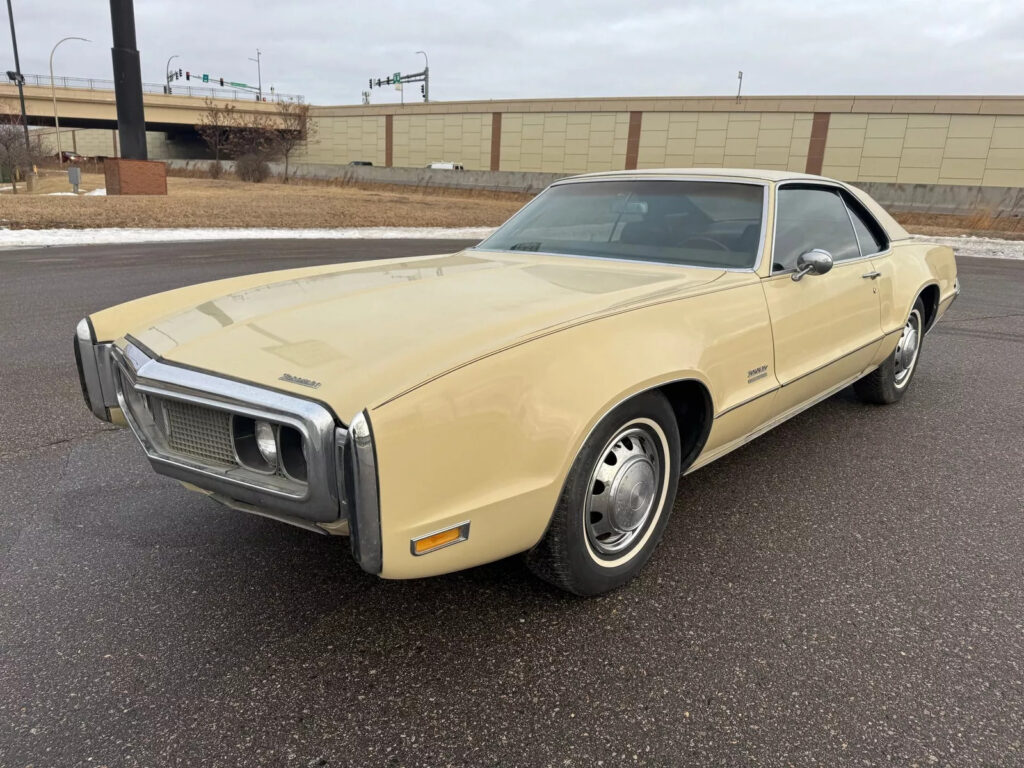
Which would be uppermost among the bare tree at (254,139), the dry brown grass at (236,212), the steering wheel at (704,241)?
the bare tree at (254,139)

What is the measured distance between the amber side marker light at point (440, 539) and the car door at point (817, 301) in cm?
168

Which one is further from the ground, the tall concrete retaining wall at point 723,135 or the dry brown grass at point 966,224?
the tall concrete retaining wall at point 723,135

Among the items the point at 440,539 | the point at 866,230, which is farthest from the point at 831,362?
the point at 440,539

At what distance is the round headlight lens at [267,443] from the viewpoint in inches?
79.9

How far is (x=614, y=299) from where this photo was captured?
8.23 feet

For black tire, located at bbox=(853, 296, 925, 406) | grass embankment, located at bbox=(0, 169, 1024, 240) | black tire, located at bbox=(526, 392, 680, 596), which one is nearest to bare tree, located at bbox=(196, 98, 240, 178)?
grass embankment, located at bbox=(0, 169, 1024, 240)

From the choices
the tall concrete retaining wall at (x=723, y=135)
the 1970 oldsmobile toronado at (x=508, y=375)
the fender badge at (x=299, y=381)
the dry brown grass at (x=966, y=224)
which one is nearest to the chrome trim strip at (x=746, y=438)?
the 1970 oldsmobile toronado at (x=508, y=375)

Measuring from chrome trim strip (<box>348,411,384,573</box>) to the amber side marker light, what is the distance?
0.32 ft

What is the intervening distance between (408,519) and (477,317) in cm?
73

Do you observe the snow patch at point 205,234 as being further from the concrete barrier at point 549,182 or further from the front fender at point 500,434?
the concrete barrier at point 549,182

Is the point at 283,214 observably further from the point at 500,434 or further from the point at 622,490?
the point at 500,434

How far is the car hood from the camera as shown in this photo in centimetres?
194

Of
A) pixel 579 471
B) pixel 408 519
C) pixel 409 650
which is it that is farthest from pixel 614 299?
pixel 409 650

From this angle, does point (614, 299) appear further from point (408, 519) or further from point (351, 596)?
point (351, 596)
